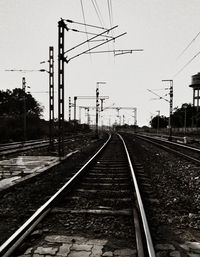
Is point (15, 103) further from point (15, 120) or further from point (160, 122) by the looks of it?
point (160, 122)

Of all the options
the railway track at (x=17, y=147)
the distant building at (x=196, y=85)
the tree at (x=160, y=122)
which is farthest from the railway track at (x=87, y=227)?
the tree at (x=160, y=122)

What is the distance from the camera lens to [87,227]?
18.2 ft

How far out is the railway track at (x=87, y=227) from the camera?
14.7 ft

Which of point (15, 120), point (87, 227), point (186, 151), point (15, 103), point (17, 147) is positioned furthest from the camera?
point (15, 103)

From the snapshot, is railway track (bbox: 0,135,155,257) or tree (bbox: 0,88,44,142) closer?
railway track (bbox: 0,135,155,257)

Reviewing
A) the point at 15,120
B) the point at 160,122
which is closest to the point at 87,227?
the point at 15,120

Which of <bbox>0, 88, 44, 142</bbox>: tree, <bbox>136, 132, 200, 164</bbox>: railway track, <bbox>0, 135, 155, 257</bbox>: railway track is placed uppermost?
<bbox>0, 88, 44, 142</bbox>: tree

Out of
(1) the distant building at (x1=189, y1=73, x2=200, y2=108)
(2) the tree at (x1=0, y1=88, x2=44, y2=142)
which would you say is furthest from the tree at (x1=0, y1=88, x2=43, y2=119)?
(1) the distant building at (x1=189, y1=73, x2=200, y2=108)

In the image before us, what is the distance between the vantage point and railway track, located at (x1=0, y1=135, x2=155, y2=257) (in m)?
4.48

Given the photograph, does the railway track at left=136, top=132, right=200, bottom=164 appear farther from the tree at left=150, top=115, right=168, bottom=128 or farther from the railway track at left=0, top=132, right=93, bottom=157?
the tree at left=150, top=115, right=168, bottom=128

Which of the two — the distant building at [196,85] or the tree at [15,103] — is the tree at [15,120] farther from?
the distant building at [196,85]

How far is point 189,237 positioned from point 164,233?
1.33 feet

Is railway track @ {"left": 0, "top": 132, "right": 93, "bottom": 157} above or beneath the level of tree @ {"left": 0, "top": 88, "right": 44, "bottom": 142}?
beneath

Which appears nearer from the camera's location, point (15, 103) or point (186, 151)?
point (186, 151)
